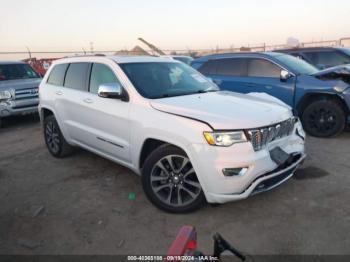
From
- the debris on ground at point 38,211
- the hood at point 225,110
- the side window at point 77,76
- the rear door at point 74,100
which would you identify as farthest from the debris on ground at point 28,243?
the side window at point 77,76

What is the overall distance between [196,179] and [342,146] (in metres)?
3.48

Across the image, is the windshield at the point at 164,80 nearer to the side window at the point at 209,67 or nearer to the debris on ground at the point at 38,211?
the debris on ground at the point at 38,211

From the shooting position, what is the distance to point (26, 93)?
8.27m

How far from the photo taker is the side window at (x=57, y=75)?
16.5ft

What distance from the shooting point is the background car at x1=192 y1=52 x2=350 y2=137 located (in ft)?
19.0

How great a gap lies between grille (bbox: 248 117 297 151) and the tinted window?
667 centimetres

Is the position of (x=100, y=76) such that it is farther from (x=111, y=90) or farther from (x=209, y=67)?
(x=209, y=67)

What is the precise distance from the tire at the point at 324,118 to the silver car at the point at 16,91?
22.3ft

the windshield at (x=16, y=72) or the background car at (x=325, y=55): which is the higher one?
the background car at (x=325, y=55)

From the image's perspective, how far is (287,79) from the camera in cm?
619

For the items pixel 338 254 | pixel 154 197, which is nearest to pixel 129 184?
pixel 154 197

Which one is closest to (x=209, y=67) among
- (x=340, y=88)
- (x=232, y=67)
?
(x=232, y=67)

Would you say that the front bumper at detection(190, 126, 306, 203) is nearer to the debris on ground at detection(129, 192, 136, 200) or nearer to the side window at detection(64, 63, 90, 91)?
the debris on ground at detection(129, 192, 136, 200)

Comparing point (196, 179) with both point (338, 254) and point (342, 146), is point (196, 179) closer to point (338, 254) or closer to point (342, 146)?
point (338, 254)
